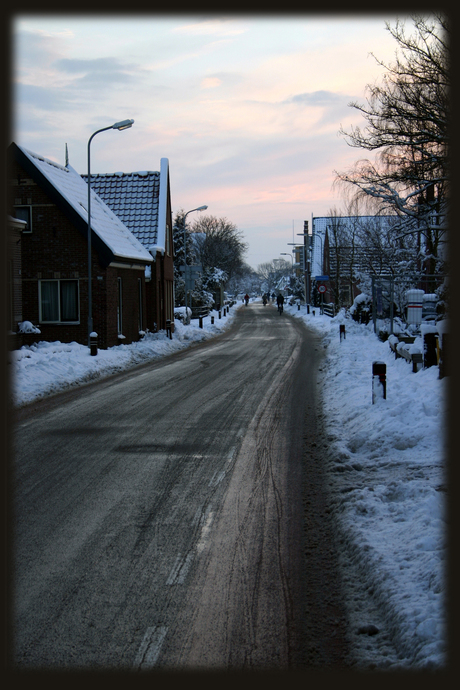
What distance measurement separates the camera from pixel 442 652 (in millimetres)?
3574

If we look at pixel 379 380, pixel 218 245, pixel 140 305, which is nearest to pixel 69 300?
pixel 140 305

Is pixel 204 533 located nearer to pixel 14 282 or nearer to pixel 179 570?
pixel 179 570

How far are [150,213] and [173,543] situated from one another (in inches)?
1014

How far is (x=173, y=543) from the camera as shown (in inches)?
213

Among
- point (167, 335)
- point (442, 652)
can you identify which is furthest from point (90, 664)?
point (167, 335)

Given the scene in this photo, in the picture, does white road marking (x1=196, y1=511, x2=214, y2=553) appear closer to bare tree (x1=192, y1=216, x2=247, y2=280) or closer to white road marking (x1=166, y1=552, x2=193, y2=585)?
white road marking (x1=166, y1=552, x2=193, y2=585)

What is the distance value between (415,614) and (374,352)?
48.3ft

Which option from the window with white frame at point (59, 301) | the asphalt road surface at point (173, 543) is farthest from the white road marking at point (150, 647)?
the window with white frame at point (59, 301)

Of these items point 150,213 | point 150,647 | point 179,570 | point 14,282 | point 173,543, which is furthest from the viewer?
point 150,213

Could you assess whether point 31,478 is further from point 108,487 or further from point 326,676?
point 326,676

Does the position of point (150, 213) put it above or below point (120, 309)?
above

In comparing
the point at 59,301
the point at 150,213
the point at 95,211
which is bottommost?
the point at 59,301

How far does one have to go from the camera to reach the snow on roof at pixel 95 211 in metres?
21.8

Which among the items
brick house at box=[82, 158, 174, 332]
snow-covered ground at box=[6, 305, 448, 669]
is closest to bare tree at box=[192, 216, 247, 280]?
brick house at box=[82, 158, 174, 332]
